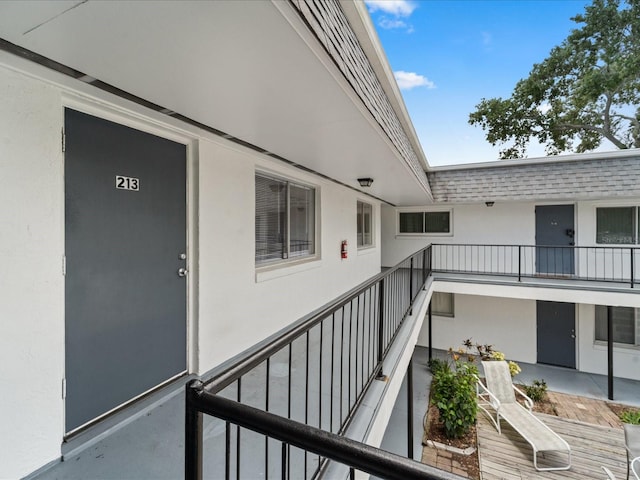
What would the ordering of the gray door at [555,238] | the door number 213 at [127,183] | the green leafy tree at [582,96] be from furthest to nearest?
the green leafy tree at [582,96] < the gray door at [555,238] < the door number 213 at [127,183]

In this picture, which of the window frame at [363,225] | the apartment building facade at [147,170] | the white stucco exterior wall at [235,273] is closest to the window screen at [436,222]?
the window frame at [363,225]

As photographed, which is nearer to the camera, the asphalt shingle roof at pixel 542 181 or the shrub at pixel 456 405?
the shrub at pixel 456 405

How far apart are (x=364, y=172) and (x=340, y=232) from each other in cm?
179

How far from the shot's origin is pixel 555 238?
8297 millimetres

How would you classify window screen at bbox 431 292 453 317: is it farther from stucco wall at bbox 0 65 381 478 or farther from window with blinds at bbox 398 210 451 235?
stucco wall at bbox 0 65 381 478

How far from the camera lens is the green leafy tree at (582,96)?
10922 millimetres

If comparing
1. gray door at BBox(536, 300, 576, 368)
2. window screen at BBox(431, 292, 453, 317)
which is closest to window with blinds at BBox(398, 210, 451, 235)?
window screen at BBox(431, 292, 453, 317)

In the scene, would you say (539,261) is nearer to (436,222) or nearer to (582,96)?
(436,222)

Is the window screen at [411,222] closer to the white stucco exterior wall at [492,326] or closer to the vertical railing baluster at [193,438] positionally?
the white stucco exterior wall at [492,326]

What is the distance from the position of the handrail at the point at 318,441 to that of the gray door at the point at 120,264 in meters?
1.51

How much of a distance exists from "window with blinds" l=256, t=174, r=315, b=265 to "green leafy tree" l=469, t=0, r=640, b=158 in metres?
11.9

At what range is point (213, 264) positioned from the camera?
2848mm

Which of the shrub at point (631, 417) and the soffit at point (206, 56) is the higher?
the soffit at point (206, 56)

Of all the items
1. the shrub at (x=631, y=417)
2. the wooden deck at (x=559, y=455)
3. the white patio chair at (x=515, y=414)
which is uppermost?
the white patio chair at (x=515, y=414)
